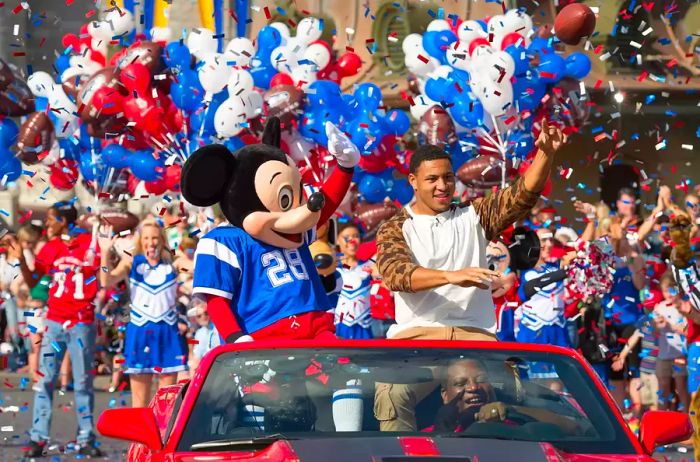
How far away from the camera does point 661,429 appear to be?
188 inches

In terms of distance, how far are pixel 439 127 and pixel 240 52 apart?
2473 mm

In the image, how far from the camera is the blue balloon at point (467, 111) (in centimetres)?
1564

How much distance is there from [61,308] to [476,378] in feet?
23.3

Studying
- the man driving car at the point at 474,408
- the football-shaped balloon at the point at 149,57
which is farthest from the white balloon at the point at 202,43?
the man driving car at the point at 474,408

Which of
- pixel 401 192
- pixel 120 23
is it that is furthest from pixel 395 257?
pixel 120 23

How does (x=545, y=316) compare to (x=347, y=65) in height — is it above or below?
below

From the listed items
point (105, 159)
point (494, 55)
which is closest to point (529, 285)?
point (494, 55)

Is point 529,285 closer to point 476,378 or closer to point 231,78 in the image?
point 476,378

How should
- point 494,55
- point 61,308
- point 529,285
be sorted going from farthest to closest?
point 494,55
point 61,308
point 529,285

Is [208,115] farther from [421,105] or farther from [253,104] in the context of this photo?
[421,105]

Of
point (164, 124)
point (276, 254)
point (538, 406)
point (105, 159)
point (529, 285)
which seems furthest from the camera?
point (105, 159)

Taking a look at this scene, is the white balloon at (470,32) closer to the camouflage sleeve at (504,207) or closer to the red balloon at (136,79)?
the red balloon at (136,79)

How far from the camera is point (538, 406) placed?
5.02 m

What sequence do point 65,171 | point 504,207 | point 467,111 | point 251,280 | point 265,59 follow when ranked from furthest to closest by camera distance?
1. point 65,171
2. point 265,59
3. point 467,111
4. point 251,280
5. point 504,207
